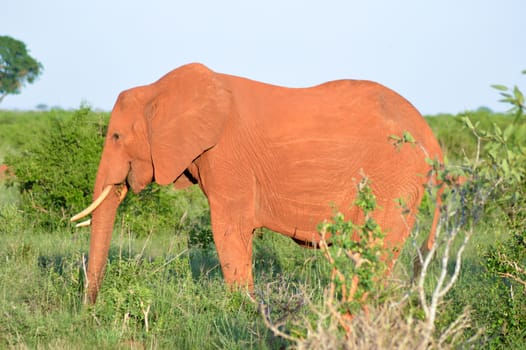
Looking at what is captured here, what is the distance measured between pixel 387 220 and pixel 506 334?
108 cm

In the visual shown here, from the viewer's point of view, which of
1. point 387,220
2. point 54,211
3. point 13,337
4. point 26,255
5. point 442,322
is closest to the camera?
point 442,322

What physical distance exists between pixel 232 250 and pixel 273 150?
0.76 meters

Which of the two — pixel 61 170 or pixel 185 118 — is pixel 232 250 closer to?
pixel 185 118

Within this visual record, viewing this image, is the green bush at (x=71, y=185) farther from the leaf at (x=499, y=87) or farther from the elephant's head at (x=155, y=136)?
the leaf at (x=499, y=87)

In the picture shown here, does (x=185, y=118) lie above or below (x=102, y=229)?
above

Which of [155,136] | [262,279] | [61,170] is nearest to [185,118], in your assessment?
[155,136]

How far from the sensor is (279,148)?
5895 mm

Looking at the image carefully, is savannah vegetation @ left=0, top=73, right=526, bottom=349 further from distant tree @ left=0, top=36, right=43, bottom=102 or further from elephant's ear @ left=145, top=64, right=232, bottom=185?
distant tree @ left=0, top=36, right=43, bottom=102

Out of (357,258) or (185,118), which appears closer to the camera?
(357,258)

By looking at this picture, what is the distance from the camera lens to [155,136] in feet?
19.6

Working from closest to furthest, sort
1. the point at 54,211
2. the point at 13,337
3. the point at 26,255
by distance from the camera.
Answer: the point at 13,337 → the point at 26,255 → the point at 54,211

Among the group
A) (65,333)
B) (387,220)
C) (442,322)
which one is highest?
(387,220)

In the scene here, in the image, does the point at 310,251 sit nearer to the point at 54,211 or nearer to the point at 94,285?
the point at 94,285

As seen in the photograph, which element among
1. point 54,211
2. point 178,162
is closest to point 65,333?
point 178,162
